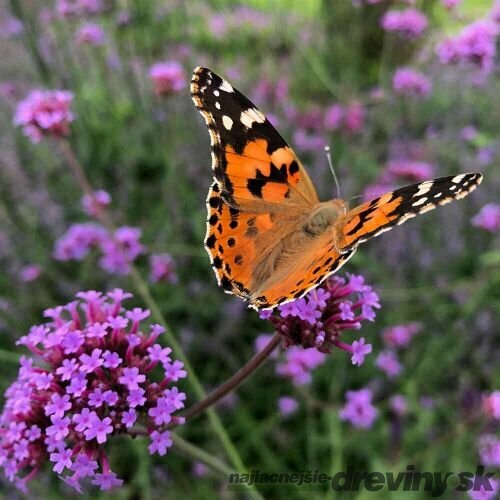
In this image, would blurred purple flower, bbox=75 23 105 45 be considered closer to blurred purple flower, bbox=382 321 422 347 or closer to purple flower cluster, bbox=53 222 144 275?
purple flower cluster, bbox=53 222 144 275

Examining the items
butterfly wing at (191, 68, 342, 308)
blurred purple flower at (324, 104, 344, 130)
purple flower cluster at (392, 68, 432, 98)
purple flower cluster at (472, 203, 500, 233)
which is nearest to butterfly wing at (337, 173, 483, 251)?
butterfly wing at (191, 68, 342, 308)

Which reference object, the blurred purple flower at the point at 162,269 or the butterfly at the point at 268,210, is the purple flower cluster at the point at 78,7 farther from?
the butterfly at the point at 268,210

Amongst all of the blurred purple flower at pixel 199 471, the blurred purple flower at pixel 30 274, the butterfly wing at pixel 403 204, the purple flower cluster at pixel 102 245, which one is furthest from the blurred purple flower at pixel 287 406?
the blurred purple flower at pixel 30 274

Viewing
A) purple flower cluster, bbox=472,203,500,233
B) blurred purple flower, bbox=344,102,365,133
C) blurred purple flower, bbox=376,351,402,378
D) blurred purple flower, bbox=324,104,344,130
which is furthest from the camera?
blurred purple flower, bbox=324,104,344,130

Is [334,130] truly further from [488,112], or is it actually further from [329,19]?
[329,19]

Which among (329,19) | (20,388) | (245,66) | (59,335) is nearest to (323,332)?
(59,335)

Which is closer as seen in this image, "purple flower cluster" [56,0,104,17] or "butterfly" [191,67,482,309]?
"butterfly" [191,67,482,309]
